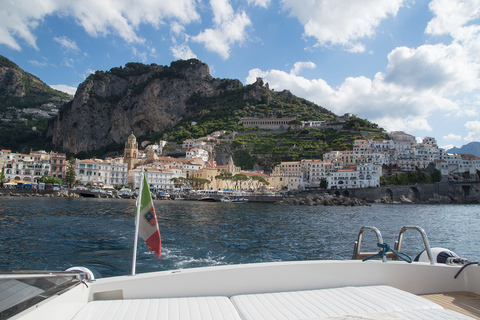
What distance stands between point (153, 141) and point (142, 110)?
2181 centimetres

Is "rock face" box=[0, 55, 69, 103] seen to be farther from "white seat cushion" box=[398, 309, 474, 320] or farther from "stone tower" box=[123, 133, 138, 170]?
"white seat cushion" box=[398, 309, 474, 320]

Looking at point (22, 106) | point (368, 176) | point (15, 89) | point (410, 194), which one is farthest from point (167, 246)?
point (15, 89)

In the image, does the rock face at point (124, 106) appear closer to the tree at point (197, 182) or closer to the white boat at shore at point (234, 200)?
the tree at point (197, 182)

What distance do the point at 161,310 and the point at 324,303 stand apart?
1.81 metres

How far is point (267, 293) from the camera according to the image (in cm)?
367

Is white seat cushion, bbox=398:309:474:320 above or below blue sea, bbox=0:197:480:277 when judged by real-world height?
above

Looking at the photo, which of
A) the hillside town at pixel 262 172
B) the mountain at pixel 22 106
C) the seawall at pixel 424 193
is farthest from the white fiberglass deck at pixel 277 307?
the mountain at pixel 22 106

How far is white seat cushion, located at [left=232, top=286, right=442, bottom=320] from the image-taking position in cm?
309

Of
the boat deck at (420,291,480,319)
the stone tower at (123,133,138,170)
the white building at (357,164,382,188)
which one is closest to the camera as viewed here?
the boat deck at (420,291,480,319)

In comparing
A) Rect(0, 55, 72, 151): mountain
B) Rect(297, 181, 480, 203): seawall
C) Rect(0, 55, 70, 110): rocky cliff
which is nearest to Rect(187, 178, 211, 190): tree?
Rect(297, 181, 480, 203): seawall

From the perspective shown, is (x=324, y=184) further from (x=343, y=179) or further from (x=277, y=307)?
(x=277, y=307)

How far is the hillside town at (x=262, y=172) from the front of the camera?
6406cm

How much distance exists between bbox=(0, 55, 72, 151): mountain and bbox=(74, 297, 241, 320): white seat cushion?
12646cm

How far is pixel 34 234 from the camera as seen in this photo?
14.1 metres
